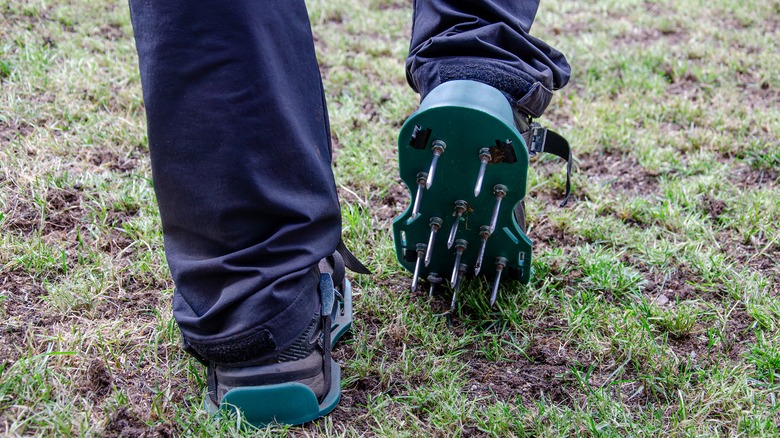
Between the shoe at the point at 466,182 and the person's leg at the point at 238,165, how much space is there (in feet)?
0.79

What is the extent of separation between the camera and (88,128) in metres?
2.44

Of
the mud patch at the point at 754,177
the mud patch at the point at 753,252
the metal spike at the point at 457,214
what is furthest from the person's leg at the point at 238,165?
the mud patch at the point at 754,177

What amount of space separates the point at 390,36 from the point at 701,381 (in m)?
2.40

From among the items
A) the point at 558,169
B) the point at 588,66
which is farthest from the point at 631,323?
the point at 588,66

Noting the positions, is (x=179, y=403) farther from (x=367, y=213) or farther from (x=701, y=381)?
(x=701, y=381)

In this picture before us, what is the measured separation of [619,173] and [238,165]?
162cm

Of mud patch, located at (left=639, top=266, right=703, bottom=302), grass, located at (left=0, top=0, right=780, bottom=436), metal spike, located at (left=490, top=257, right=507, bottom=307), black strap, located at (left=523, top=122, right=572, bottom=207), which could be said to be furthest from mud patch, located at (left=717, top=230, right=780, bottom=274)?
A: metal spike, located at (left=490, top=257, right=507, bottom=307)

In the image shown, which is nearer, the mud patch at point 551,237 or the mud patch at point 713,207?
the mud patch at point 551,237

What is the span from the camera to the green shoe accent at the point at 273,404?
1.37 metres

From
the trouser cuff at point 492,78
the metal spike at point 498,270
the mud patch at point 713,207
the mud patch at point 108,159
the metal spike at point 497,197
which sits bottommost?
the mud patch at point 108,159

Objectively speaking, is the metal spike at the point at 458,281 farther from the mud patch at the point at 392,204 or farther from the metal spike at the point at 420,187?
the mud patch at the point at 392,204

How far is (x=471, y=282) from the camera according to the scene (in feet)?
5.99

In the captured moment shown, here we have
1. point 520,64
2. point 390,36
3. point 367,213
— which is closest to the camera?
point 520,64

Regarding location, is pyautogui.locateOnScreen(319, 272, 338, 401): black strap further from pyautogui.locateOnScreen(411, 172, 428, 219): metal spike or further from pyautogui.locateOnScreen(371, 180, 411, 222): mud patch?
pyautogui.locateOnScreen(371, 180, 411, 222): mud patch
